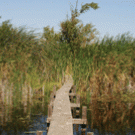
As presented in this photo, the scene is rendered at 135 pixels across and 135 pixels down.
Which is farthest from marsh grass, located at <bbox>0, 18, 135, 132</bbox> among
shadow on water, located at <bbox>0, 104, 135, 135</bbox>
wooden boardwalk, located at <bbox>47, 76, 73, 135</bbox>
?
wooden boardwalk, located at <bbox>47, 76, 73, 135</bbox>

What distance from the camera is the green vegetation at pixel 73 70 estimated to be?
375 inches

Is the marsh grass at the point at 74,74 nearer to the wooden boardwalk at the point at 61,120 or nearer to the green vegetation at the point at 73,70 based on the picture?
the green vegetation at the point at 73,70

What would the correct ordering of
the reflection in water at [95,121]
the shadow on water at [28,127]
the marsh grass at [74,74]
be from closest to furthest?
the shadow on water at [28,127] → the reflection in water at [95,121] → the marsh grass at [74,74]

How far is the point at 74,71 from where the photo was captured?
12.4m

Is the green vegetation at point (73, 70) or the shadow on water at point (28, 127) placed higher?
the green vegetation at point (73, 70)

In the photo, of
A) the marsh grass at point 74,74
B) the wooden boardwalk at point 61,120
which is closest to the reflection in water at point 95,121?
the marsh grass at point 74,74

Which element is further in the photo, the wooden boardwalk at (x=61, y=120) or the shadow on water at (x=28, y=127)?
the shadow on water at (x=28, y=127)

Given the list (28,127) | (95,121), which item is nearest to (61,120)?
(28,127)

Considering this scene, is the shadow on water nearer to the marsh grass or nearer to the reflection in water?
the reflection in water

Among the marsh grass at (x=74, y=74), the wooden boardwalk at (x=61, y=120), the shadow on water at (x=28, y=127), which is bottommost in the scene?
the shadow on water at (x=28, y=127)

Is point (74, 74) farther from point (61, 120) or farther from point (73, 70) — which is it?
point (61, 120)

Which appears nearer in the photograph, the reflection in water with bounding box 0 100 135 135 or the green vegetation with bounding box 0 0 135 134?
the reflection in water with bounding box 0 100 135 135

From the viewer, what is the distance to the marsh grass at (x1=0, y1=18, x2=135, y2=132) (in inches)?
371

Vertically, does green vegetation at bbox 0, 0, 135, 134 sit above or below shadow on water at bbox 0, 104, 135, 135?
above
